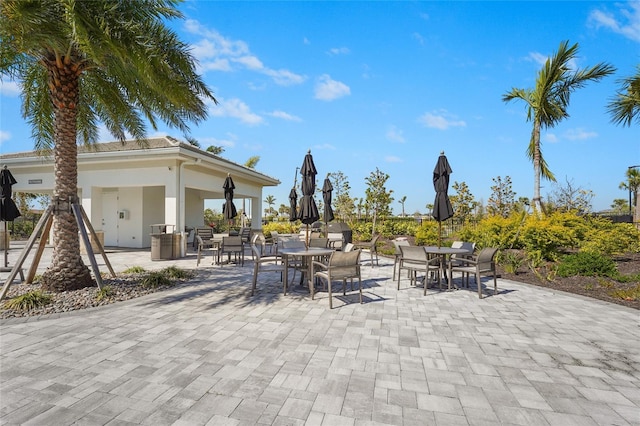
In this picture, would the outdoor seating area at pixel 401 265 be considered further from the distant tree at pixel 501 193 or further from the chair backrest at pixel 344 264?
the distant tree at pixel 501 193

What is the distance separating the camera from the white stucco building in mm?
11961

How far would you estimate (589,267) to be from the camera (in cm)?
733

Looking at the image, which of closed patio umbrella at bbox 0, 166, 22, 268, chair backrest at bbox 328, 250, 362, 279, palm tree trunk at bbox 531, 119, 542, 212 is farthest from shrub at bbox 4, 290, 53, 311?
palm tree trunk at bbox 531, 119, 542, 212

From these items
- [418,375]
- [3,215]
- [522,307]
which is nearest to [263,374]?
[418,375]

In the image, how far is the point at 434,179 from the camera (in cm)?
734

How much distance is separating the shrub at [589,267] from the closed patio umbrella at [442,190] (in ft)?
10.6

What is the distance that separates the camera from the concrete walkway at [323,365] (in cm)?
236

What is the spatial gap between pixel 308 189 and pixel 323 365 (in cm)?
443

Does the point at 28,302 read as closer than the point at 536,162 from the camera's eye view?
Yes

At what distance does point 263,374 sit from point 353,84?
34.7ft

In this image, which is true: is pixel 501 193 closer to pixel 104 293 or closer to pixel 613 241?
pixel 613 241

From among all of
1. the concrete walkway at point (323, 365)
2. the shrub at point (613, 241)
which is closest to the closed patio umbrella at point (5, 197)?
the concrete walkway at point (323, 365)

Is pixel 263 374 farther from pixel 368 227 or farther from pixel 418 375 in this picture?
pixel 368 227

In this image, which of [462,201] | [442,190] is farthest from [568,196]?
[442,190]
